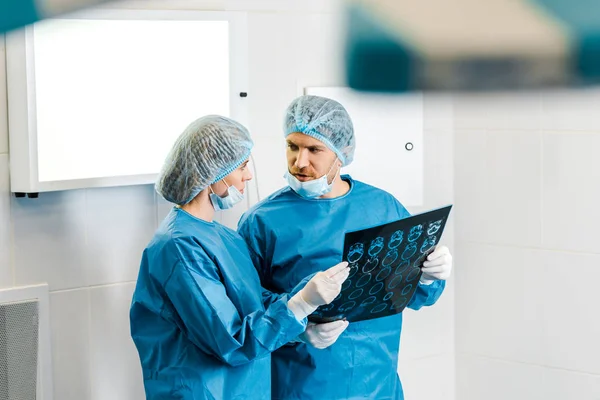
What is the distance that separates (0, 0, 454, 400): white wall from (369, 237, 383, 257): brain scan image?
54 cm

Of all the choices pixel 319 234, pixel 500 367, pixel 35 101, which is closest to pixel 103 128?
pixel 35 101

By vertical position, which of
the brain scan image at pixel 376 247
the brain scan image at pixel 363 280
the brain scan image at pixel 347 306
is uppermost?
the brain scan image at pixel 376 247

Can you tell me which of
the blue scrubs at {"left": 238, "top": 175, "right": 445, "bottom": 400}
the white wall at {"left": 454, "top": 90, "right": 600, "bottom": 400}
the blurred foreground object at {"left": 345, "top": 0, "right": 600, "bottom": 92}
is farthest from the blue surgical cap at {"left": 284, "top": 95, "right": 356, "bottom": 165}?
the blurred foreground object at {"left": 345, "top": 0, "right": 600, "bottom": 92}

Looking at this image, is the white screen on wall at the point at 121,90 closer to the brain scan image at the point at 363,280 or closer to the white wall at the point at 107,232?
the white wall at the point at 107,232

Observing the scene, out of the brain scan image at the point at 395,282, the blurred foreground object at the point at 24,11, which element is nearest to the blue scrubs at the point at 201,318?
the brain scan image at the point at 395,282

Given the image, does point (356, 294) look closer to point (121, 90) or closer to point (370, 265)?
point (370, 265)

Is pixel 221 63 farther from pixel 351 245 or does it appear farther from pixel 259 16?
pixel 351 245

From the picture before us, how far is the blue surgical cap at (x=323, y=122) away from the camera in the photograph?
2.21 metres

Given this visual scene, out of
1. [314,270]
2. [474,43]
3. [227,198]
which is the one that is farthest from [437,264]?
[474,43]

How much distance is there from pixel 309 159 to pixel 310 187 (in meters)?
0.08

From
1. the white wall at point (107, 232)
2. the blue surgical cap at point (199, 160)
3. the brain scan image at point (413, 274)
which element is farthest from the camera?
the white wall at point (107, 232)

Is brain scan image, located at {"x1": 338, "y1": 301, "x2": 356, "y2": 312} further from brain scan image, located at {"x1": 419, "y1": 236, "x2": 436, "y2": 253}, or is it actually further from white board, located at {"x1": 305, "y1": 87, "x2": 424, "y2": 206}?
white board, located at {"x1": 305, "y1": 87, "x2": 424, "y2": 206}

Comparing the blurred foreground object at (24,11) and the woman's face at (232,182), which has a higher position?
the blurred foreground object at (24,11)

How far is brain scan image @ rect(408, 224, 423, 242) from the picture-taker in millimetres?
1943
